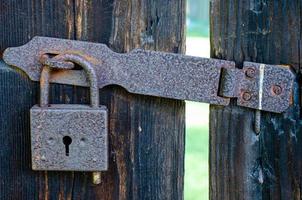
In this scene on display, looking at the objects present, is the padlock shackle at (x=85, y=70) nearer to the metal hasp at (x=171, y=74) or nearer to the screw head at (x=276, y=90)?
the metal hasp at (x=171, y=74)

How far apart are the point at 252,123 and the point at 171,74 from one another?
0.56 ft

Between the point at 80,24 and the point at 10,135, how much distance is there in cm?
24

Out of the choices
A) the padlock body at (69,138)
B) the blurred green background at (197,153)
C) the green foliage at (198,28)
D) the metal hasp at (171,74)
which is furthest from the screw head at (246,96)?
the green foliage at (198,28)

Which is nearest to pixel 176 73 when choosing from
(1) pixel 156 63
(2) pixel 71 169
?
(1) pixel 156 63

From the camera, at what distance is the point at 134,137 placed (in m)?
1.01

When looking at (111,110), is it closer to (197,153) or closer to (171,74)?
(171,74)

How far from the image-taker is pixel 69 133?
936 millimetres

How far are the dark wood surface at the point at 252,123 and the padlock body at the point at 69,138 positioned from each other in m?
0.21

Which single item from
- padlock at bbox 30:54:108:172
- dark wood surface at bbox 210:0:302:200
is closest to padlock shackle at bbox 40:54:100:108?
padlock at bbox 30:54:108:172

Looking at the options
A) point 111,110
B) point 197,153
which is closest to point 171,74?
point 111,110

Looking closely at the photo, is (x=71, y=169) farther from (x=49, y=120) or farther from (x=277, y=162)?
(x=277, y=162)

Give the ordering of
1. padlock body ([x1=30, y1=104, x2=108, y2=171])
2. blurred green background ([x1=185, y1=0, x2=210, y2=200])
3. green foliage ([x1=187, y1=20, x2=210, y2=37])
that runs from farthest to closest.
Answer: green foliage ([x1=187, y1=20, x2=210, y2=37]), blurred green background ([x1=185, y1=0, x2=210, y2=200]), padlock body ([x1=30, y1=104, x2=108, y2=171])

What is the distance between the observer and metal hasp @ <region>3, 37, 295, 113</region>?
939mm

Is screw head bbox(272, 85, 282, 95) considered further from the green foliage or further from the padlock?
the green foliage
